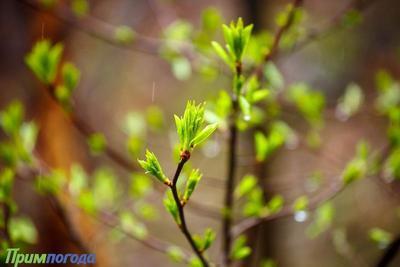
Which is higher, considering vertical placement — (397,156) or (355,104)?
(355,104)

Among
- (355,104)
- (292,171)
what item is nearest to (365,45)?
(292,171)

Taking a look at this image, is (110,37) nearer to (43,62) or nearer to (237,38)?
(43,62)

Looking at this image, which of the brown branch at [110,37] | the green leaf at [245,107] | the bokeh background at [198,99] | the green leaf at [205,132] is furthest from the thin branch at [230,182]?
the bokeh background at [198,99]

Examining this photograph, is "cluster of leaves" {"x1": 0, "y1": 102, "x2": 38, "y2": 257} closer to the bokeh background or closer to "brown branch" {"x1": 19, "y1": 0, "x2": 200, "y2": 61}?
"brown branch" {"x1": 19, "y1": 0, "x2": 200, "y2": 61}

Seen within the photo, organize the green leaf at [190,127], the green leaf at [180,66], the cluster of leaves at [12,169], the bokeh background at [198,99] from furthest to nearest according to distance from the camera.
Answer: the bokeh background at [198,99]
the green leaf at [180,66]
the cluster of leaves at [12,169]
the green leaf at [190,127]

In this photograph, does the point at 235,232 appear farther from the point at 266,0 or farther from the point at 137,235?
the point at 266,0

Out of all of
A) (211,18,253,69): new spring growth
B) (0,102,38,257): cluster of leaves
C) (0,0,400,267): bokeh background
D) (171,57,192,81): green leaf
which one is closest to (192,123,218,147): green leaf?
(211,18,253,69): new spring growth

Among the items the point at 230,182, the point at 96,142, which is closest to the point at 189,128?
the point at 230,182

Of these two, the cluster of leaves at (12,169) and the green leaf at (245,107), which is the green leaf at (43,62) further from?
the green leaf at (245,107)
